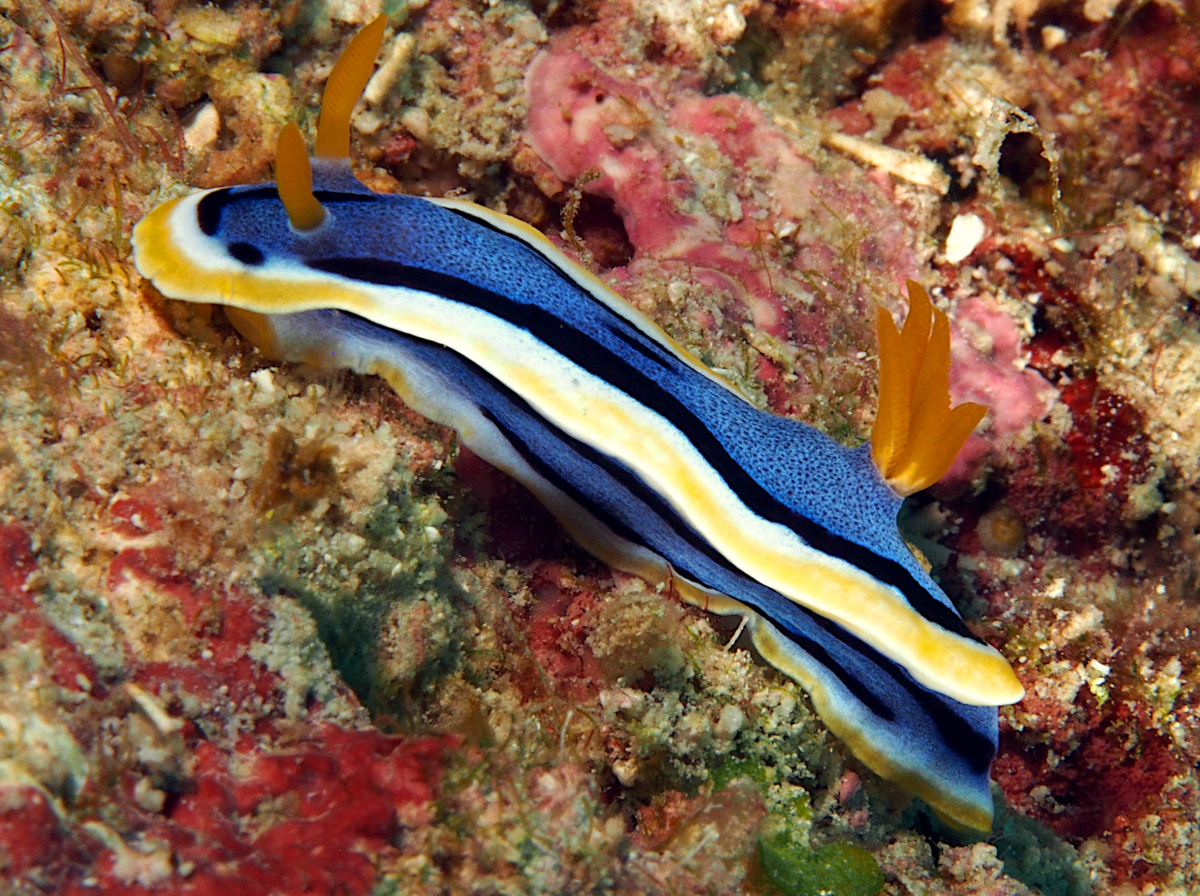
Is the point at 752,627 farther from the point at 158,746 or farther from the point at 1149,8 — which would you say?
the point at 1149,8

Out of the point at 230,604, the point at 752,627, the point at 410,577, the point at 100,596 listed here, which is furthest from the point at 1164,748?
the point at 100,596

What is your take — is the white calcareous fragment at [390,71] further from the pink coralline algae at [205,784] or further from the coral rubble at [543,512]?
the pink coralline algae at [205,784]

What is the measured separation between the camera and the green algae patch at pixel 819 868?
2707 millimetres

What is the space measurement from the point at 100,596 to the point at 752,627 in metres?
2.22

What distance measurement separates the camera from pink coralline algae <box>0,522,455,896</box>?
5.13ft

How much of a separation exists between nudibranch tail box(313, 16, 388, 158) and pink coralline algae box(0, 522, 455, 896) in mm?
1723

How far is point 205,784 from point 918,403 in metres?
2.43

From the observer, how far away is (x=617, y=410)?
2.84 metres

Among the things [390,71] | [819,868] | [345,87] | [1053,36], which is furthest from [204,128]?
[1053,36]

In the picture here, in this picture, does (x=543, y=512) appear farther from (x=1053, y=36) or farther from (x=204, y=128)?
(x=1053, y=36)

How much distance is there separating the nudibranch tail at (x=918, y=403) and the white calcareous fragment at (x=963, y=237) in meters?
1.98

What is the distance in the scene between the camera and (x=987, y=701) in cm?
292

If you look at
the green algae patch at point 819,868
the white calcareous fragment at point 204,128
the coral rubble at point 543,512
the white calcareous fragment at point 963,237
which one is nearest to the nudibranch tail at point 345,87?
the coral rubble at point 543,512

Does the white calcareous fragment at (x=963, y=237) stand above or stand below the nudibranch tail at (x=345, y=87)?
below
